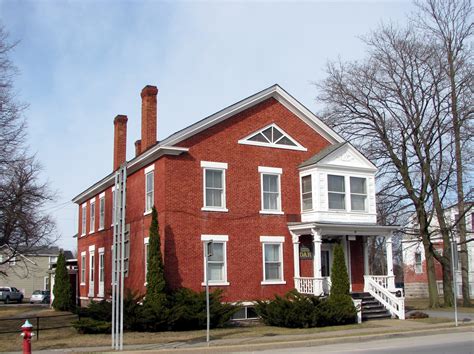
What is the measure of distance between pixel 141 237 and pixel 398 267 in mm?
75943

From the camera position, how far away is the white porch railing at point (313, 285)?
24.5 metres

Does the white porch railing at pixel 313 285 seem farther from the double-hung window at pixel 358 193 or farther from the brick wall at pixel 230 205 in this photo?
the double-hung window at pixel 358 193

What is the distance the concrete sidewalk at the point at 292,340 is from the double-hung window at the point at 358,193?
644cm

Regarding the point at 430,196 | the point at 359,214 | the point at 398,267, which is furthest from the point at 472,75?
the point at 398,267

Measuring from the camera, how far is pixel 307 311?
70.8 feet

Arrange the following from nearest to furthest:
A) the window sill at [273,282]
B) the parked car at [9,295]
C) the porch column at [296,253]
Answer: the window sill at [273,282] → the porch column at [296,253] → the parked car at [9,295]

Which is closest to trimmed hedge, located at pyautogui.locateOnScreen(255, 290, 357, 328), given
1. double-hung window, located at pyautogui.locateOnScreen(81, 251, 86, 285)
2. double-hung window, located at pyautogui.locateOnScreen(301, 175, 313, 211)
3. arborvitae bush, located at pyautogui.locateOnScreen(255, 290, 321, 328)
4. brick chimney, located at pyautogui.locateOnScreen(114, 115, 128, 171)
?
arborvitae bush, located at pyautogui.locateOnScreen(255, 290, 321, 328)

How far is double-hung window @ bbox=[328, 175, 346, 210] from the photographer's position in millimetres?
26203

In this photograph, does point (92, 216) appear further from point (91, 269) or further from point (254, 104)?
point (254, 104)

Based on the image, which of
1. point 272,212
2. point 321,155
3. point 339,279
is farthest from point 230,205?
point 339,279

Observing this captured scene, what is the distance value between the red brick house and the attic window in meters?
0.05

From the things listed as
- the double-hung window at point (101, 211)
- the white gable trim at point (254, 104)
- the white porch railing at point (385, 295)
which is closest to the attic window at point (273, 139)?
the white gable trim at point (254, 104)

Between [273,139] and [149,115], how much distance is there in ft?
19.8

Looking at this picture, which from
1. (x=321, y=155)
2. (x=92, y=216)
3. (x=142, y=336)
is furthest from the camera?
(x=92, y=216)
